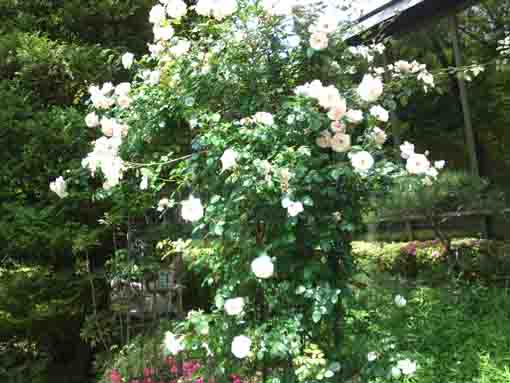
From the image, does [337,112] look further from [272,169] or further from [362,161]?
[272,169]

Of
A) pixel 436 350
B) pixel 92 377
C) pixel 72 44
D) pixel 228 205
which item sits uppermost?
pixel 72 44

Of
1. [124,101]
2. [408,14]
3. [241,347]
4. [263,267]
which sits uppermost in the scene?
[408,14]

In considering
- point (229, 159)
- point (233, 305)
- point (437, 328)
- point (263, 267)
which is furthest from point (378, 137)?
point (437, 328)

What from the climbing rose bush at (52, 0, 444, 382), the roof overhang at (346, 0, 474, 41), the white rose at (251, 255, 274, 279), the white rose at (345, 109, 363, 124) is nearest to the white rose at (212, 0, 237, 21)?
the climbing rose bush at (52, 0, 444, 382)

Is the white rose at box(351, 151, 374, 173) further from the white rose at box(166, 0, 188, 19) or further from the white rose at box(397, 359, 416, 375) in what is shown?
the white rose at box(166, 0, 188, 19)

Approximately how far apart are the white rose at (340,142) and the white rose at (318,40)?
438 mm

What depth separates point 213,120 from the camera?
2.28 meters

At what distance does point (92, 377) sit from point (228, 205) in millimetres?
3522

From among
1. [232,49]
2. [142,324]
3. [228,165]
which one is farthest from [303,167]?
[142,324]

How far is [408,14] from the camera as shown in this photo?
18.7 ft

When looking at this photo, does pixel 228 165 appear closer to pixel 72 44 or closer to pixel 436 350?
pixel 436 350

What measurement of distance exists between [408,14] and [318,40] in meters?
3.96

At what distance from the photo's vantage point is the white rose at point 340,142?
7.06ft

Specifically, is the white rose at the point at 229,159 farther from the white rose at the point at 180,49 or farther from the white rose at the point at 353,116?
the white rose at the point at 180,49
